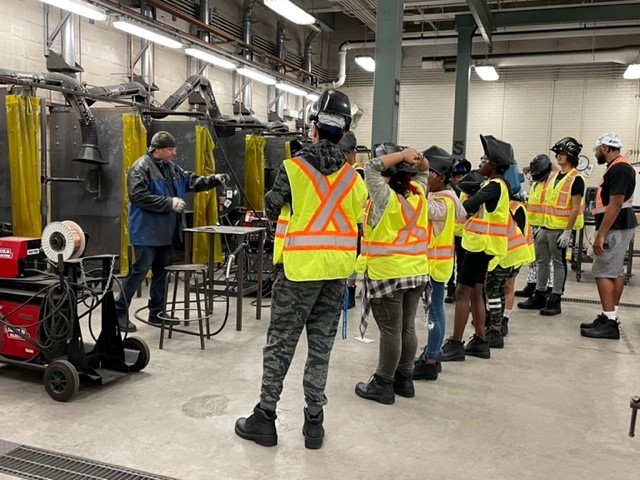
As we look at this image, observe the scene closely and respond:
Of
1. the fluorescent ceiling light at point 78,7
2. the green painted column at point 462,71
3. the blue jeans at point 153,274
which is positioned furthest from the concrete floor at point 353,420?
the green painted column at point 462,71

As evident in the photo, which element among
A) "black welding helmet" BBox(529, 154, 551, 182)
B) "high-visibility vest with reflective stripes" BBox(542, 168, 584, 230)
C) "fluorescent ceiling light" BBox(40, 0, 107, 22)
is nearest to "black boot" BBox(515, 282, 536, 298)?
"high-visibility vest with reflective stripes" BBox(542, 168, 584, 230)

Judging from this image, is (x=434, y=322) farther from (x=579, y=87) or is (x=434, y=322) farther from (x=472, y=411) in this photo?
(x=579, y=87)

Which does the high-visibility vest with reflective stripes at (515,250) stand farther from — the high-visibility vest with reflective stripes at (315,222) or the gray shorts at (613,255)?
the high-visibility vest with reflective stripes at (315,222)

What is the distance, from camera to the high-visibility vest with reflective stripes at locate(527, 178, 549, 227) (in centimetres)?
554

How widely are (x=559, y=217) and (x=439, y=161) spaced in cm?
266

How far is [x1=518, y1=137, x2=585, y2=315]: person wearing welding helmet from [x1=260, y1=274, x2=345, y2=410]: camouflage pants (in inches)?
136

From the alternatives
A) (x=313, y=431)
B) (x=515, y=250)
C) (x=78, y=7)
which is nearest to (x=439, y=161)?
(x=515, y=250)

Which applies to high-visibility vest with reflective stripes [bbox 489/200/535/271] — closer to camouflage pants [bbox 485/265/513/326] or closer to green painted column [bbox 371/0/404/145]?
camouflage pants [bbox 485/265/513/326]

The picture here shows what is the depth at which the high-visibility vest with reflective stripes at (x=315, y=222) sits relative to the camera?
2.38 metres

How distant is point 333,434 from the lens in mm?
2746

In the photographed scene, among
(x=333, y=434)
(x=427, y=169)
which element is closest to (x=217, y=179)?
(x=427, y=169)

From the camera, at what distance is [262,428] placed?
2609mm

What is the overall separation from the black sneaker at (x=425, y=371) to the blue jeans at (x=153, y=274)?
208cm

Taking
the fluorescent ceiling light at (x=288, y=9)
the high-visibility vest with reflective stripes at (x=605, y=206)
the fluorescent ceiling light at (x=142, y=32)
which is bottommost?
the high-visibility vest with reflective stripes at (x=605, y=206)
